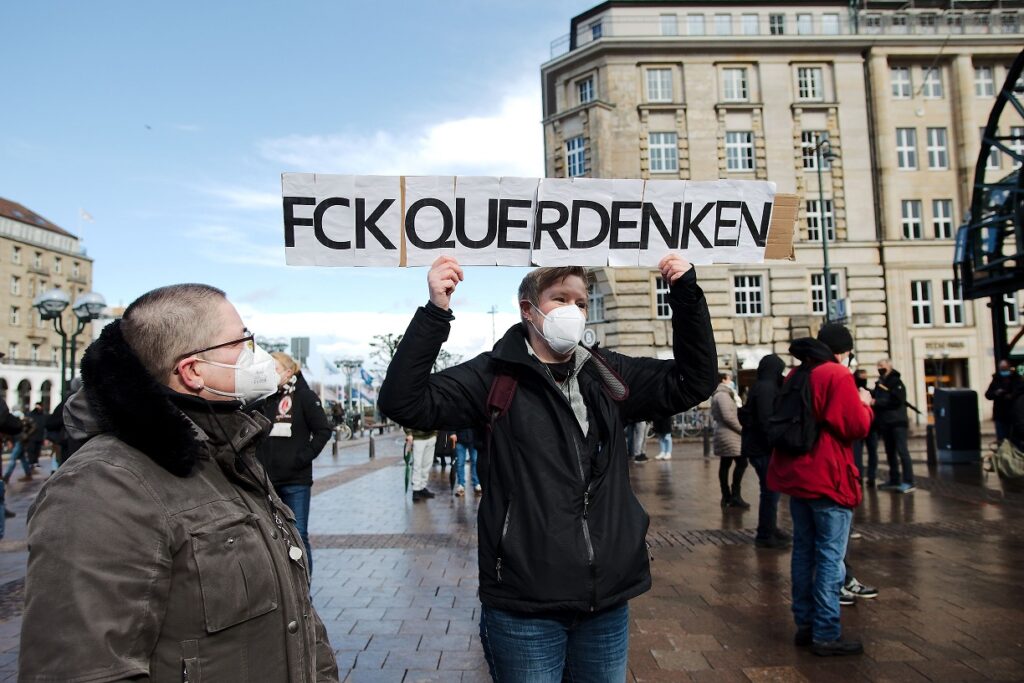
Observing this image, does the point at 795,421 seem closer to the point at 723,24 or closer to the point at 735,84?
the point at 735,84

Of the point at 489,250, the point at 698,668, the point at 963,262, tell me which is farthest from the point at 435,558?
the point at 963,262

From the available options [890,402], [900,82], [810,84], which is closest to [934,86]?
[900,82]

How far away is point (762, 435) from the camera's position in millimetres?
7805

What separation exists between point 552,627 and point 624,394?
84 cm

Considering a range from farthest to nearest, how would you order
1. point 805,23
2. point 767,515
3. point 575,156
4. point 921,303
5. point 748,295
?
1. point 805,23
2. point 575,156
3. point 921,303
4. point 748,295
5. point 767,515

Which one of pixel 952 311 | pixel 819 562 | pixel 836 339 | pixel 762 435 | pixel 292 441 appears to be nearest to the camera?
pixel 819 562

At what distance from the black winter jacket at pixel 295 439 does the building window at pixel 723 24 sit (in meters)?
38.7

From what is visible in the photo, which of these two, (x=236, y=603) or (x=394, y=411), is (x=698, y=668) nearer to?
(x=394, y=411)

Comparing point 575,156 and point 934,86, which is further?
point 934,86

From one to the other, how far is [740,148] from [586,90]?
27.1 ft

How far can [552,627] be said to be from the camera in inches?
98.3

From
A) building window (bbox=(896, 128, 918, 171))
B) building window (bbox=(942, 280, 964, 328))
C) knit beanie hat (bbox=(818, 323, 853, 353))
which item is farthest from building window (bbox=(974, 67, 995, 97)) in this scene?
knit beanie hat (bbox=(818, 323, 853, 353))

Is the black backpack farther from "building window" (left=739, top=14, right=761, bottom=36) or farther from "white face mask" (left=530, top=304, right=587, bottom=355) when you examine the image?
"building window" (left=739, top=14, right=761, bottom=36)

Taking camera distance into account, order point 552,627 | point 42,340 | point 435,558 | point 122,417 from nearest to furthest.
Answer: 1. point 122,417
2. point 552,627
3. point 435,558
4. point 42,340
